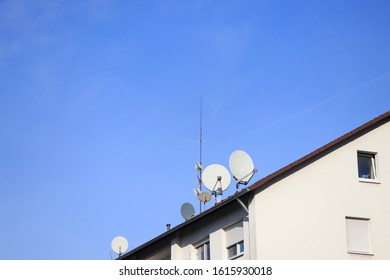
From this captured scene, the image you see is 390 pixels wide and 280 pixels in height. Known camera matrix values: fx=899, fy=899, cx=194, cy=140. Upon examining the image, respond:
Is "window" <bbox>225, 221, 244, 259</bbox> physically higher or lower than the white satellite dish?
lower

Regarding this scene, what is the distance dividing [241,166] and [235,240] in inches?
122

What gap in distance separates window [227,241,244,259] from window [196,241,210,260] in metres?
1.65

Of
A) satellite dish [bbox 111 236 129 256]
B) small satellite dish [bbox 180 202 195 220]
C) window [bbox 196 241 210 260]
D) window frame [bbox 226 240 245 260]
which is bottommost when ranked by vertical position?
window frame [bbox 226 240 245 260]

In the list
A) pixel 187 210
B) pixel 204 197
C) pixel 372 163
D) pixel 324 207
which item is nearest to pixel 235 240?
pixel 324 207

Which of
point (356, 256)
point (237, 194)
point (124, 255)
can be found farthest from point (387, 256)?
point (124, 255)

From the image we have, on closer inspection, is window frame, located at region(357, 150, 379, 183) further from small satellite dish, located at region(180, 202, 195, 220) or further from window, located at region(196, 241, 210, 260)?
small satellite dish, located at region(180, 202, 195, 220)

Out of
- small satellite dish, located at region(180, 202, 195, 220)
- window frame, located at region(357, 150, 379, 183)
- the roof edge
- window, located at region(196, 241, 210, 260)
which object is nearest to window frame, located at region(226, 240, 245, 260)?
window, located at region(196, 241, 210, 260)

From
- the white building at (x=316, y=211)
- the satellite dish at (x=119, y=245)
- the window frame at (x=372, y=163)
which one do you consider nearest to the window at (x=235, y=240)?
the white building at (x=316, y=211)

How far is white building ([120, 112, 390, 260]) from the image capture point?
32.7 meters

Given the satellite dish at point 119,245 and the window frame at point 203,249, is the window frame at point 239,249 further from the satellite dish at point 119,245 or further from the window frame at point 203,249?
the satellite dish at point 119,245

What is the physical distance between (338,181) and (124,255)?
12361 mm

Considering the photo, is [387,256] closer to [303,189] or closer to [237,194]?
[303,189]
